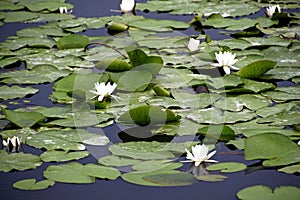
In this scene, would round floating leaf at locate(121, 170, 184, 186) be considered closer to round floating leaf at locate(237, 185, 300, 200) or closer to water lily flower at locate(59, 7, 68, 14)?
round floating leaf at locate(237, 185, 300, 200)

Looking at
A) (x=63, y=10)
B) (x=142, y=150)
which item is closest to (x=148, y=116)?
(x=142, y=150)

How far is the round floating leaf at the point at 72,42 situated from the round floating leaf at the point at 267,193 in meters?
A: 1.60

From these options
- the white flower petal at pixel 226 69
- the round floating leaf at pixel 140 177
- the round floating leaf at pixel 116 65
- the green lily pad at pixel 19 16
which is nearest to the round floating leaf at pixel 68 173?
the round floating leaf at pixel 140 177

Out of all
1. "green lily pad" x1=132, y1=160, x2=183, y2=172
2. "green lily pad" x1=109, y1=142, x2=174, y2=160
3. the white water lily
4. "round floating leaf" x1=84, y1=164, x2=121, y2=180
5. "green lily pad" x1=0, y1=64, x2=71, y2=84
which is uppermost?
the white water lily

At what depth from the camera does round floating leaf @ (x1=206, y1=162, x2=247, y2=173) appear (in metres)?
2.02

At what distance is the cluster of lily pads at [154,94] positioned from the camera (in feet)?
6.74

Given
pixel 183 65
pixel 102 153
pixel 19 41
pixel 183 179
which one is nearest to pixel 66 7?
pixel 19 41

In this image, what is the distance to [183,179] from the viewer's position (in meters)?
1.97

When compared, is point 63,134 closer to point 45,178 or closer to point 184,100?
point 45,178

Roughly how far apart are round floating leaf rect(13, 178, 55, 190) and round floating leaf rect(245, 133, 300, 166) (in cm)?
68

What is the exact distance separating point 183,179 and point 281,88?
863 millimetres

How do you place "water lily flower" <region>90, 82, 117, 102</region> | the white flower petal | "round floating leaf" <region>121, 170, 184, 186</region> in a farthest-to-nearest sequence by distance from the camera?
the white flower petal → "water lily flower" <region>90, 82, 117, 102</region> → "round floating leaf" <region>121, 170, 184, 186</region>

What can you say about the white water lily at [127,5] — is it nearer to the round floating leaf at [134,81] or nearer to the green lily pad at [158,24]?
the green lily pad at [158,24]

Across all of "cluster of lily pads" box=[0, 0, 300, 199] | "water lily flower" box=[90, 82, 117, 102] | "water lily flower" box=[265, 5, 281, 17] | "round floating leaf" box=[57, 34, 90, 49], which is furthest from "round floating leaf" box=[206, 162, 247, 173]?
"water lily flower" box=[265, 5, 281, 17]
